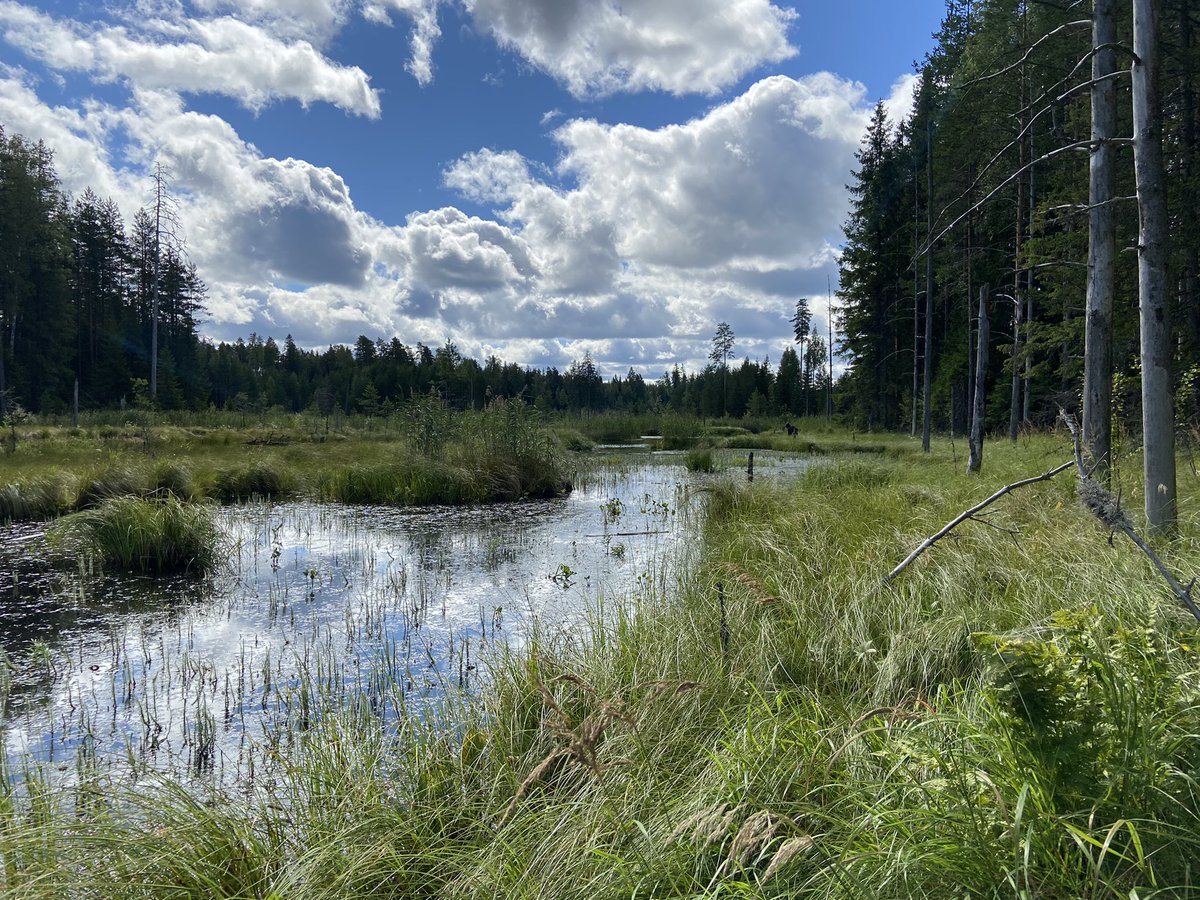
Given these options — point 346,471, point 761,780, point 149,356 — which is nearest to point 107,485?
point 346,471

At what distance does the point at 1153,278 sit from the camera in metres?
4.99

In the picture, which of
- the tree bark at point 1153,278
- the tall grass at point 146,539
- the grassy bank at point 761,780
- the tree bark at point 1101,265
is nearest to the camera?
the grassy bank at point 761,780

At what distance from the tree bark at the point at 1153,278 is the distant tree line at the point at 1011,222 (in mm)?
143

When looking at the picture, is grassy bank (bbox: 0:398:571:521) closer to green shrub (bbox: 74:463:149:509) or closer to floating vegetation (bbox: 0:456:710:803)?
green shrub (bbox: 74:463:149:509)

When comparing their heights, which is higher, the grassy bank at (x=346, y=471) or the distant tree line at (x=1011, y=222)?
the distant tree line at (x=1011, y=222)

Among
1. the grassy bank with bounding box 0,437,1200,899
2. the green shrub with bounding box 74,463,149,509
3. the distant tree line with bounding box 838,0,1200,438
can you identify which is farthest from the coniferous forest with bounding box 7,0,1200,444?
the green shrub with bounding box 74,463,149,509

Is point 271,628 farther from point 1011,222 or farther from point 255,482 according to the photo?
point 1011,222

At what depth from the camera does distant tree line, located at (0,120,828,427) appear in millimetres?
32875

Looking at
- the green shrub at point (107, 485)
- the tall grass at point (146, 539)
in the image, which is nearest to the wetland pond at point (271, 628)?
the tall grass at point (146, 539)

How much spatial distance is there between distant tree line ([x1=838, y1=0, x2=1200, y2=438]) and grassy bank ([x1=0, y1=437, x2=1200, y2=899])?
3.55m

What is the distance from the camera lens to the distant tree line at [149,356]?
32875 mm

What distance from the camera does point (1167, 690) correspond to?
6.82 feet

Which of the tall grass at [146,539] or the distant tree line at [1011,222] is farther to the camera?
the distant tree line at [1011,222]

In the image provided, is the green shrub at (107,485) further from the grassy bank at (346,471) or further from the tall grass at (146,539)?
the tall grass at (146,539)
